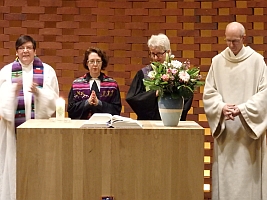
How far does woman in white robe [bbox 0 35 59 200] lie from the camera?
384cm

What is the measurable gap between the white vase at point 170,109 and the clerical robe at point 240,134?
0.65m

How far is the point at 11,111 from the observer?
385cm

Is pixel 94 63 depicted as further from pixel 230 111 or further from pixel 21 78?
pixel 230 111

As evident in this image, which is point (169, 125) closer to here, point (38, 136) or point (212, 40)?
point (38, 136)

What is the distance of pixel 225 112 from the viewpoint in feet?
11.9

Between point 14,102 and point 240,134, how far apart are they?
1.74 metres

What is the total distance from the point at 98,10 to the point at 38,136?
2.53m

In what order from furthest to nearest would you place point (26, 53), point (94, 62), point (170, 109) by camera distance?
point (94, 62) → point (26, 53) → point (170, 109)

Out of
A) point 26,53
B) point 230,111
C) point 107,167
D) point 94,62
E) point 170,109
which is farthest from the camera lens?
point 94,62

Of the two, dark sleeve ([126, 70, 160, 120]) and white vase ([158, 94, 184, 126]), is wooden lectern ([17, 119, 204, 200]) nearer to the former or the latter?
white vase ([158, 94, 184, 126])

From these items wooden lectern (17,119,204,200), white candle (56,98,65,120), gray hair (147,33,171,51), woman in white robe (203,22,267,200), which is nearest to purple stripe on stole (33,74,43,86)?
white candle (56,98,65,120)

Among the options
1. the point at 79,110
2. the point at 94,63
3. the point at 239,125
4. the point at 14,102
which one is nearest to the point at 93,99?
the point at 79,110

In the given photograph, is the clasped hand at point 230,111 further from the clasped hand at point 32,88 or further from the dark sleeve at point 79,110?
the clasped hand at point 32,88

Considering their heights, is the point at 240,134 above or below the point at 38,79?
below
